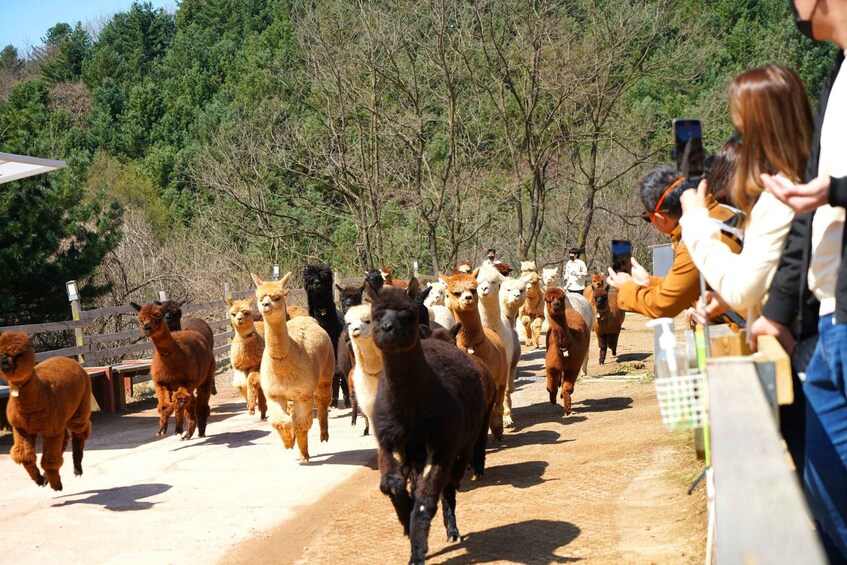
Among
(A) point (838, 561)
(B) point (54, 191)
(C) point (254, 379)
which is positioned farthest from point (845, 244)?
(B) point (54, 191)

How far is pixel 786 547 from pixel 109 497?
25.0 feet

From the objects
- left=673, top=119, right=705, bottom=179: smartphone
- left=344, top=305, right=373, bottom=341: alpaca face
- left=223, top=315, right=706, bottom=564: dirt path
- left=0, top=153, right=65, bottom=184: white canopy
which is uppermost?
left=0, top=153, right=65, bottom=184: white canopy

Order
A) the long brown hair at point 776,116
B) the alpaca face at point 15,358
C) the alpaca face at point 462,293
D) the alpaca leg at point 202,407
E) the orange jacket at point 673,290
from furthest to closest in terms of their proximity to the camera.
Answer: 1. the alpaca leg at point 202,407
2. the alpaca face at point 462,293
3. the alpaca face at point 15,358
4. the orange jacket at point 673,290
5. the long brown hair at point 776,116

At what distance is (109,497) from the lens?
8.55 meters

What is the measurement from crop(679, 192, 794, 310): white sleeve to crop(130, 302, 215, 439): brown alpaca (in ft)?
30.7

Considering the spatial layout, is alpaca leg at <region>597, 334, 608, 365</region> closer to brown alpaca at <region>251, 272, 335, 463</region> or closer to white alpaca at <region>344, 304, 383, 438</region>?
brown alpaca at <region>251, 272, 335, 463</region>

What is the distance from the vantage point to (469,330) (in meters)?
9.21

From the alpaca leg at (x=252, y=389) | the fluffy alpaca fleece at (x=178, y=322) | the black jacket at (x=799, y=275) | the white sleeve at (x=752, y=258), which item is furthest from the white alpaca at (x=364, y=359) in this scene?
the black jacket at (x=799, y=275)

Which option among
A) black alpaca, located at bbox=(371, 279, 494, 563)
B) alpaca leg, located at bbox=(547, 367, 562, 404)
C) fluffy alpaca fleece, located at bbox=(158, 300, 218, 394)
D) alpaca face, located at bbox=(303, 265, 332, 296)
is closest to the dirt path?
black alpaca, located at bbox=(371, 279, 494, 563)

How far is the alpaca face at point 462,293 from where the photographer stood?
9117 mm

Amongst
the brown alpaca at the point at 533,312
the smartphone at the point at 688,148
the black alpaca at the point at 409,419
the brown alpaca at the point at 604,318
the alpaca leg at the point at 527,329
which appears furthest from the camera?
the alpaca leg at the point at 527,329

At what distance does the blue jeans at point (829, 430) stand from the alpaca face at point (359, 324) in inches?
226

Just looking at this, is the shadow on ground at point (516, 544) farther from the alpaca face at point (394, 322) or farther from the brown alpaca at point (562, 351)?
the brown alpaca at point (562, 351)

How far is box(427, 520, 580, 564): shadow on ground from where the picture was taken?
5738mm
